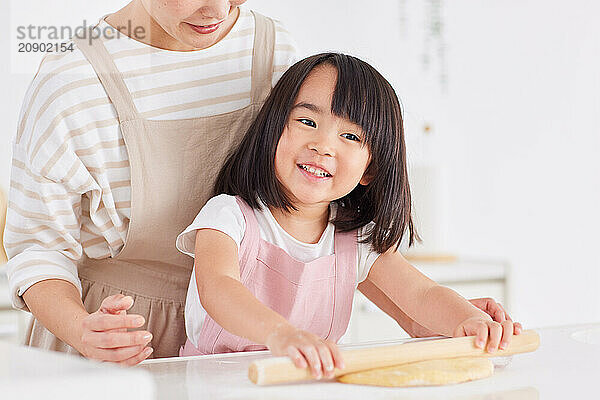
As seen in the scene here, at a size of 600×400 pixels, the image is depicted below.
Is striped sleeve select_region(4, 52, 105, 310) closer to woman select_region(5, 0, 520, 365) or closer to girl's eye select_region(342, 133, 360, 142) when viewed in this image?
woman select_region(5, 0, 520, 365)

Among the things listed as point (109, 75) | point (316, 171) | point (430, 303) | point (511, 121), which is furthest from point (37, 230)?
point (511, 121)

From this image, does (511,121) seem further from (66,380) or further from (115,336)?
(66,380)

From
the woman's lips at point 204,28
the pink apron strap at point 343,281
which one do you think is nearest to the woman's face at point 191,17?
the woman's lips at point 204,28

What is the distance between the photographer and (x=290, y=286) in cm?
84

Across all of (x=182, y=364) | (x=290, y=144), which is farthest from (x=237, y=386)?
(x=290, y=144)

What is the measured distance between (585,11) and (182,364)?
203 cm

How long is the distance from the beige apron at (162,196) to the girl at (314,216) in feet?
0.11

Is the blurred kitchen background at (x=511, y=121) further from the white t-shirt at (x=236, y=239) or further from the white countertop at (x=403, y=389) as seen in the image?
the white countertop at (x=403, y=389)

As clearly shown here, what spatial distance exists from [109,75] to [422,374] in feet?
1.51

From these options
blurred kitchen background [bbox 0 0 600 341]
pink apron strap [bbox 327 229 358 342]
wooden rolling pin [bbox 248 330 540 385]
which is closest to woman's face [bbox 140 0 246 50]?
pink apron strap [bbox 327 229 358 342]

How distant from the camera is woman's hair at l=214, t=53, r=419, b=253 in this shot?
0.85 m

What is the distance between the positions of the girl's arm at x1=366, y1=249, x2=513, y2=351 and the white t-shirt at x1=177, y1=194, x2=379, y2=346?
0.02 meters

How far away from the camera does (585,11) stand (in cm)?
231

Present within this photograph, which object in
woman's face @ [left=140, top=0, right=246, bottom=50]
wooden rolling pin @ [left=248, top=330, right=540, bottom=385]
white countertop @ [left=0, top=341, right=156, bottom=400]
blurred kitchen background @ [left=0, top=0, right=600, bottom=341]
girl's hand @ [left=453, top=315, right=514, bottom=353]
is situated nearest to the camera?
white countertop @ [left=0, top=341, right=156, bottom=400]
